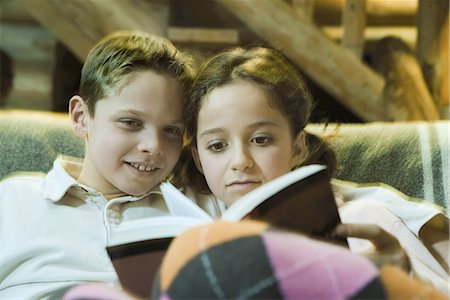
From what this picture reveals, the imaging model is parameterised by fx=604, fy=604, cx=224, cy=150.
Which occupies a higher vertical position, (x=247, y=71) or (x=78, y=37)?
(x=247, y=71)

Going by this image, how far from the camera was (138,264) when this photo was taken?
1.93 feet

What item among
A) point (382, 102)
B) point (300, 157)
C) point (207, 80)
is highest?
point (207, 80)

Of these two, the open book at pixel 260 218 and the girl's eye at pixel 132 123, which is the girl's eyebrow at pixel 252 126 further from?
the open book at pixel 260 218

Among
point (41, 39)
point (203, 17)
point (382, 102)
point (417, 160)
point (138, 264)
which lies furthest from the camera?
point (41, 39)

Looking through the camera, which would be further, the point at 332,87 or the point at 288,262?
the point at 332,87

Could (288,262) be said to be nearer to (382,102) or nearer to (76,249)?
(76,249)

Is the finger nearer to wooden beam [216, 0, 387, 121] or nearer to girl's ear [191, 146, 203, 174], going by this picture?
girl's ear [191, 146, 203, 174]

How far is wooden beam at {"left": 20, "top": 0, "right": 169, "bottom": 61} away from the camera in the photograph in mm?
1955

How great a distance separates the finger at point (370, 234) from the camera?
0.61 metres

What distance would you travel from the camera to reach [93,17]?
198 cm

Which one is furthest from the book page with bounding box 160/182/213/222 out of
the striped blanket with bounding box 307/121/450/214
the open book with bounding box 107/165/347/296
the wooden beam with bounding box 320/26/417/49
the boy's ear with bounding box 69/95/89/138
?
the wooden beam with bounding box 320/26/417/49

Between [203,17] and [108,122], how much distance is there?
1394 millimetres

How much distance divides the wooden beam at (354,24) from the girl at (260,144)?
1133mm

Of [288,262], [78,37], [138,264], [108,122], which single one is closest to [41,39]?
[78,37]
